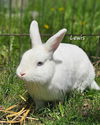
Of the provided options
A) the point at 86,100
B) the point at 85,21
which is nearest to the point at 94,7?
the point at 85,21

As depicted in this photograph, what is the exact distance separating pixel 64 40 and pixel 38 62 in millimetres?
1551

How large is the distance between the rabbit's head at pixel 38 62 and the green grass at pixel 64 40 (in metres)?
0.42

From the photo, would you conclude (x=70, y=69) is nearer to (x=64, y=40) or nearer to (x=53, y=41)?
(x=53, y=41)

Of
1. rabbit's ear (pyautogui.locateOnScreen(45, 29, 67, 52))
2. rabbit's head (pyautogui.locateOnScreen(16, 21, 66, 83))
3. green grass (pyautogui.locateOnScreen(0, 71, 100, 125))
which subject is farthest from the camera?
green grass (pyautogui.locateOnScreen(0, 71, 100, 125))

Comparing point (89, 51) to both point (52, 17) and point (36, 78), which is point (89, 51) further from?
point (36, 78)

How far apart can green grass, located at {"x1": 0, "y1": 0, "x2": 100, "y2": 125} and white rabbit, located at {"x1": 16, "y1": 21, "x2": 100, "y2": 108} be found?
139 millimetres

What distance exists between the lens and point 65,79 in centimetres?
326

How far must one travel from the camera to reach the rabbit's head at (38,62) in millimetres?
2980

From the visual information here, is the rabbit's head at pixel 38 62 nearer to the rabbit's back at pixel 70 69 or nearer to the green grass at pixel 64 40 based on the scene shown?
the rabbit's back at pixel 70 69

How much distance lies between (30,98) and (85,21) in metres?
2.40

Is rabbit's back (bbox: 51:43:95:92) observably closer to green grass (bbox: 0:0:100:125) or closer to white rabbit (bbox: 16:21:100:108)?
white rabbit (bbox: 16:21:100:108)

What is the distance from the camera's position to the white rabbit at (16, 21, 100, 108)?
3.02 metres

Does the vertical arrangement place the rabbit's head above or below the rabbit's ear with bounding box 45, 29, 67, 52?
below

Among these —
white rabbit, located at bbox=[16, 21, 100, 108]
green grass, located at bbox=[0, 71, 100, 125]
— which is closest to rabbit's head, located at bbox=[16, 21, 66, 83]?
white rabbit, located at bbox=[16, 21, 100, 108]
